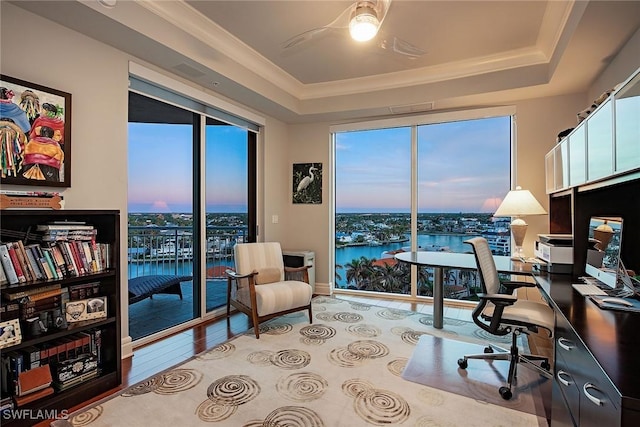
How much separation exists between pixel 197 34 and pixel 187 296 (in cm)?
274

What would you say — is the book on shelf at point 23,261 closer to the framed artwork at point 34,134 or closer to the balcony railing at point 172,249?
the framed artwork at point 34,134

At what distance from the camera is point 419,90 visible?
398 cm

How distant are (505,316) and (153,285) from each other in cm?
322

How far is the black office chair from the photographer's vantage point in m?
2.22

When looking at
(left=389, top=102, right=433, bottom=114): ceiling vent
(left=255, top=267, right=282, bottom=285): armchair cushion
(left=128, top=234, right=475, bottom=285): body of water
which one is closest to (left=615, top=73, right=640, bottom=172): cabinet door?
(left=128, top=234, right=475, bottom=285): body of water

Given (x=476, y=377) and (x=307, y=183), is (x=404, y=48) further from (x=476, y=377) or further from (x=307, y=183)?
(x=307, y=183)

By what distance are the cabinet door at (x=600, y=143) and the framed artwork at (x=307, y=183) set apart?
346 centimetres

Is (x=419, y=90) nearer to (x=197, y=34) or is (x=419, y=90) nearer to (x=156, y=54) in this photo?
(x=197, y=34)

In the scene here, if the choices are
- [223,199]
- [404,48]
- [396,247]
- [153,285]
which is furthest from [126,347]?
[396,247]

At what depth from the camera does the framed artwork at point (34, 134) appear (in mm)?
2074

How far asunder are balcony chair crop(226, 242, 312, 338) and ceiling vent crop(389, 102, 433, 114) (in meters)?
2.35

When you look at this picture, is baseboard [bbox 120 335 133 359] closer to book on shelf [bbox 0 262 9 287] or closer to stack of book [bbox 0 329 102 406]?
stack of book [bbox 0 329 102 406]

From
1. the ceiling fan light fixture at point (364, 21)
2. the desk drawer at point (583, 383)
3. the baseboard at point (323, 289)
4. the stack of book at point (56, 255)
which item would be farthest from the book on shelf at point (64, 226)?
the baseboard at point (323, 289)

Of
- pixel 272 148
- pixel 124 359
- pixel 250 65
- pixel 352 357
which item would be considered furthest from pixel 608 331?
pixel 272 148
